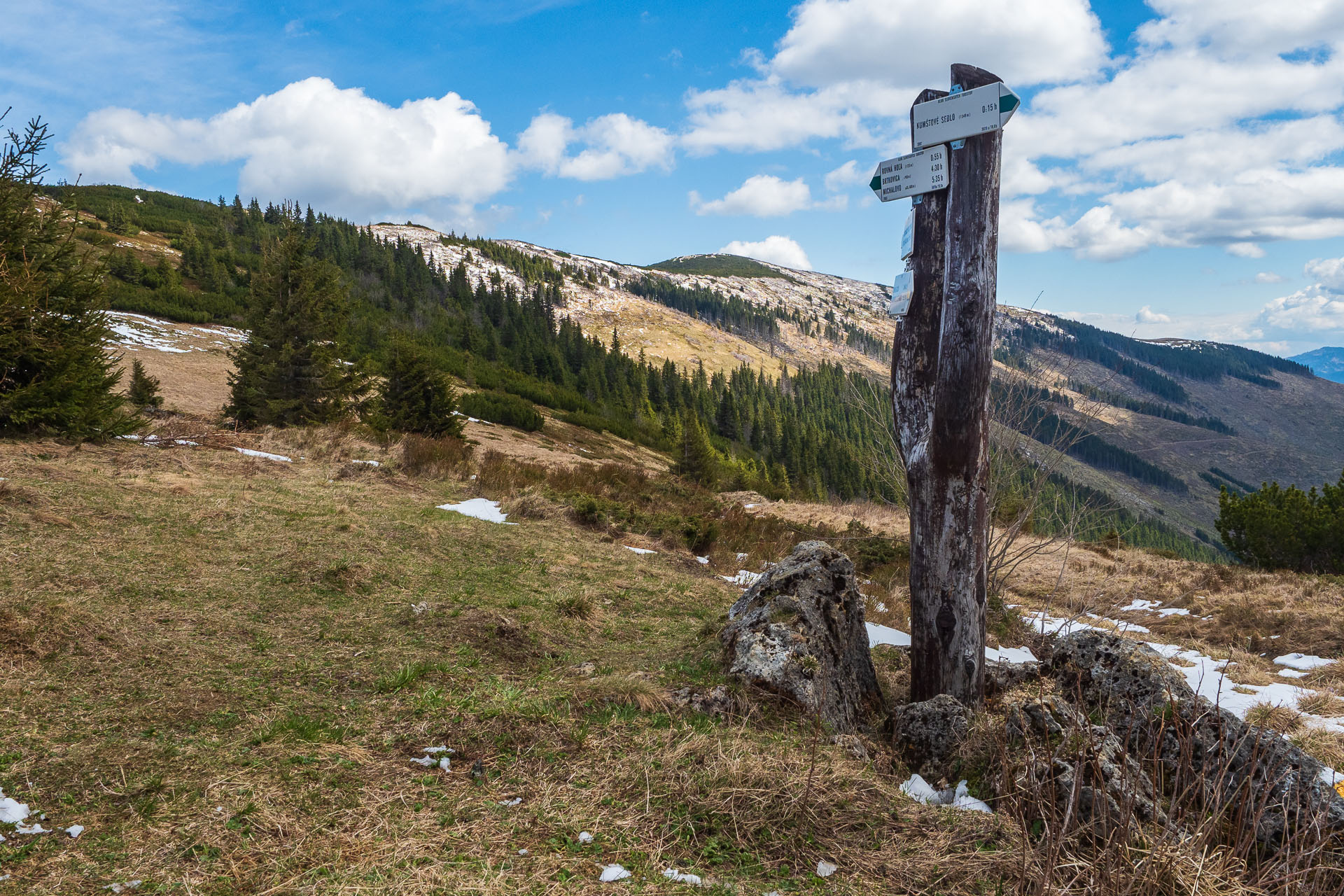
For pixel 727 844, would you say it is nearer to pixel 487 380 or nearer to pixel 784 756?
pixel 784 756

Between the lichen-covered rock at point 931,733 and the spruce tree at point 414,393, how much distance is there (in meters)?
19.5

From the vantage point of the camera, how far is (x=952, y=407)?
4.19 meters

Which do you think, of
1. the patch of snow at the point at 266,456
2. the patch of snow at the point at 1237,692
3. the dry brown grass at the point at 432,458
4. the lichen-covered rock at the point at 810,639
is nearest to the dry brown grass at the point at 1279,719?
the patch of snow at the point at 1237,692

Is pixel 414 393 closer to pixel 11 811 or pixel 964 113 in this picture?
pixel 11 811

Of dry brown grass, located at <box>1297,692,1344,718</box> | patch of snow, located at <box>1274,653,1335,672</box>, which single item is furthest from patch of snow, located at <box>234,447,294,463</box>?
patch of snow, located at <box>1274,653,1335,672</box>

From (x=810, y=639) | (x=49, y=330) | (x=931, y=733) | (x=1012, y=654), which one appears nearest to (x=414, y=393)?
(x=49, y=330)

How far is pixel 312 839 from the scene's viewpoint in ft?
8.72

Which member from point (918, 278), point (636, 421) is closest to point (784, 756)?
point (918, 278)

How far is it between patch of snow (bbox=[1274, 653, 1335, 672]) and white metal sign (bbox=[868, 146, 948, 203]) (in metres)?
9.41

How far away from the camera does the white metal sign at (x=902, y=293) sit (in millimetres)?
4359

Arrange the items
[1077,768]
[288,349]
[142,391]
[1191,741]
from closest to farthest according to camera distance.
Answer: [1191,741] → [1077,768] → [288,349] → [142,391]

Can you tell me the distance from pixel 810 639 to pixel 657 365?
417 ft

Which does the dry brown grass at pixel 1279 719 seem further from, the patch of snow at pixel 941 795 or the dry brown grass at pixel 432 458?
the dry brown grass at pixel 432 458

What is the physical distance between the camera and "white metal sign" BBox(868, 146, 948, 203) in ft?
13.7
